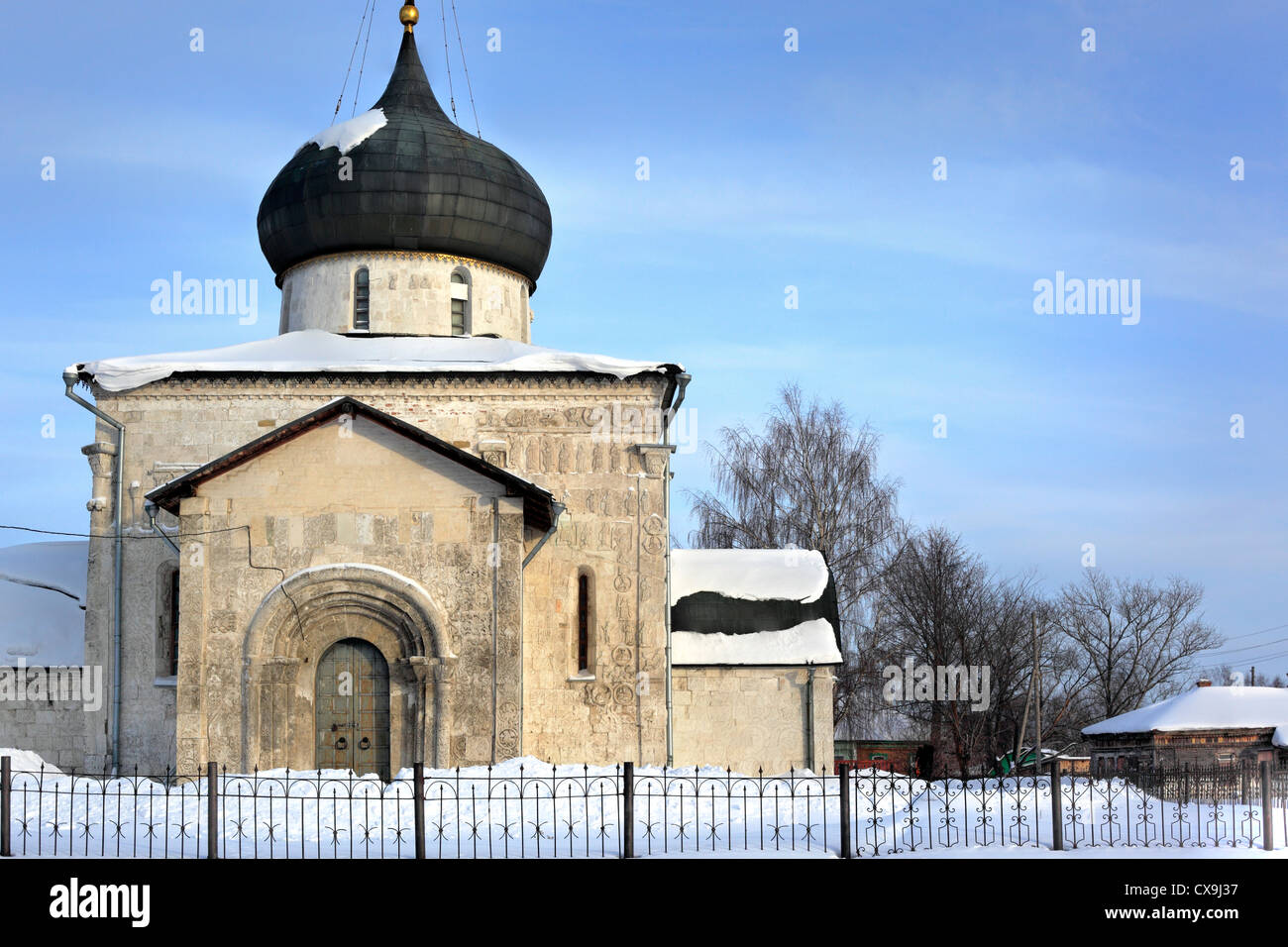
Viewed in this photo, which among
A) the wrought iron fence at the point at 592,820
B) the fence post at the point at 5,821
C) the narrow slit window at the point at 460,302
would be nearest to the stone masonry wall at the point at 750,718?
the wrought iron fence at the point at 592,820

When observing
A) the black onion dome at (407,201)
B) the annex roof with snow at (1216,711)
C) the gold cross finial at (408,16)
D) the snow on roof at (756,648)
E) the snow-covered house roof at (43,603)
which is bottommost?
the annex roof with snow at (1216,711)

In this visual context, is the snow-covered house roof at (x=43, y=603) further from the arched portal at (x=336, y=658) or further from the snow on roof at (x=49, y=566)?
the arched portal at (x=336, y=658)

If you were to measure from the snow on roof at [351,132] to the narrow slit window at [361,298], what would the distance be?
1.65 meters

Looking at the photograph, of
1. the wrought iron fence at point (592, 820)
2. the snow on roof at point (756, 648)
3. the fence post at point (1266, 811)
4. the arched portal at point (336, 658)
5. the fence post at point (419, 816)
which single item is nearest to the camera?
the fence post at point (419, 816)

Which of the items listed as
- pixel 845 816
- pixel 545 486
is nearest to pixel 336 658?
pixel 545 486

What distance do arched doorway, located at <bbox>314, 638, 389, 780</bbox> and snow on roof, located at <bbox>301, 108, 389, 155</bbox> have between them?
7264mm

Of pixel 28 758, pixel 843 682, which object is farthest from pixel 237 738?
pixel 843 682

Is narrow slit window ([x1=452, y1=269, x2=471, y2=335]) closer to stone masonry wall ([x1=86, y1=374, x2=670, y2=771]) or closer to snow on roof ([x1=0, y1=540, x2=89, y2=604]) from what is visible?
stone masonry wall ([x1=86, y1=374, x2=670, y2=771])

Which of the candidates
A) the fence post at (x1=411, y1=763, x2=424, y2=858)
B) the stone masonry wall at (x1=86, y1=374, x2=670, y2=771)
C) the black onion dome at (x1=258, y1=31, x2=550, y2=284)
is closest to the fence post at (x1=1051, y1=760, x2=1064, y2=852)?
the fence post at (x1=411, y1=763, x2=424, y2=858)

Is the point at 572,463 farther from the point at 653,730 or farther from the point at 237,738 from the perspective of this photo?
the point at 237,738

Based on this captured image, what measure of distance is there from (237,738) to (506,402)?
5.17 metres

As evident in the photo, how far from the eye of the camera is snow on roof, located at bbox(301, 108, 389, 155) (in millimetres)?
18891

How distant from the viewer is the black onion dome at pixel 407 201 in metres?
18.6
